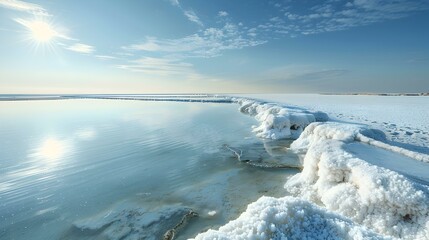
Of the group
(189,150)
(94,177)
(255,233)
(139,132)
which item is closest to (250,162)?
(189,150)

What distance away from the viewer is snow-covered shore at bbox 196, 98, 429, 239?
3.81 meters

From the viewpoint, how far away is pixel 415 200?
223 inches

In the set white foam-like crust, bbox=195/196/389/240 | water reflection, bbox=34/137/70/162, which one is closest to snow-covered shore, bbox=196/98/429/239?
white foam-like crust, bbox=195/196/389/240

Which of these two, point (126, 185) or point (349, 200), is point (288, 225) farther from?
point (126, 185)

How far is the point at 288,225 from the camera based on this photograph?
3850 mm

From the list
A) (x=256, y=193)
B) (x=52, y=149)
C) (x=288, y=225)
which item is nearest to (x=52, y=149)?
(x=52, y=149)

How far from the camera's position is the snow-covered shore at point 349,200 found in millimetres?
3811

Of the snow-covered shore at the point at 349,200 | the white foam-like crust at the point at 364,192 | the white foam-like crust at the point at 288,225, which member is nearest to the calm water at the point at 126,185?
the white foam-like crust at the point at 364,192

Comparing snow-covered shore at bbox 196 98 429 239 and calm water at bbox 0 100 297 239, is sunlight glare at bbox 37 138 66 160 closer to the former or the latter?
calm water at bbox 0 100 297 239

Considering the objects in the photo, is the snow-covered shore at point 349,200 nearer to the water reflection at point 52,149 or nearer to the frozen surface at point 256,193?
the frozen surface at point 256,193

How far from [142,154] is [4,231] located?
7.96 m

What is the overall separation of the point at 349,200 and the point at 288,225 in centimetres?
391

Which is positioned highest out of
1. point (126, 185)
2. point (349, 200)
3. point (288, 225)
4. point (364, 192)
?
point (288, 225)

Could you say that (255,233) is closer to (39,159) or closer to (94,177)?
(94,177)
